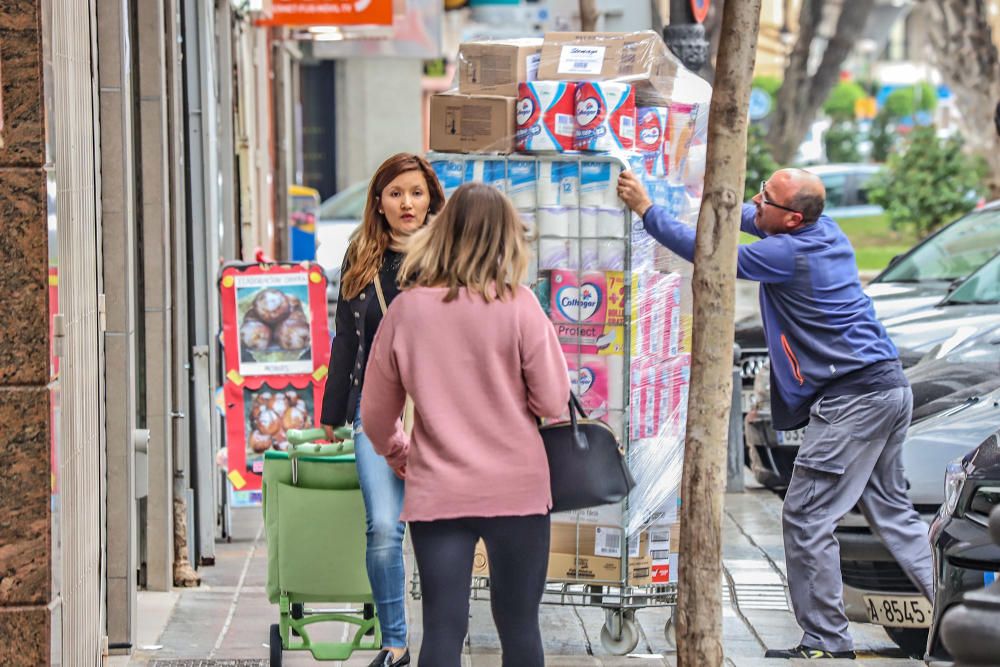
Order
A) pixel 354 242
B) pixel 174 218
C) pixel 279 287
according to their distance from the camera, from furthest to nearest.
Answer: pixel 279 287, pixel 174 218, pixel 354 242

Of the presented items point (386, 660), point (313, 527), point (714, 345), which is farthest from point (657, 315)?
point (386, 660)

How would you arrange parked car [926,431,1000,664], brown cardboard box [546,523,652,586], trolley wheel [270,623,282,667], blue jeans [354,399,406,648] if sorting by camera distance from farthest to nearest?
brown cardboard box [546,523,652,586] < trolley wheel [270,623,282,667] < blue jeans [354,399,406,648] < parked car [926,431,1000,664]

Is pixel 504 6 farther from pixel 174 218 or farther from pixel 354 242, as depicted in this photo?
pixel 354 242

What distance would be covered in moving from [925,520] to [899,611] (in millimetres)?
457

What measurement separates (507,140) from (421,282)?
1.66 meters

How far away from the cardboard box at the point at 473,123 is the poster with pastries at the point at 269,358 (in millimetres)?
2498

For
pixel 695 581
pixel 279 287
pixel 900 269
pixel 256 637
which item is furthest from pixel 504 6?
pixel 695 581

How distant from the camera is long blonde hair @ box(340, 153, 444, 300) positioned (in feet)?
19.4

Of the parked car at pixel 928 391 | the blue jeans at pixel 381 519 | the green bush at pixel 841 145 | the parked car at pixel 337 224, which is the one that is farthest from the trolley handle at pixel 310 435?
the green bush at pixel 841 145

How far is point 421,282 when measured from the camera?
15.4 feet

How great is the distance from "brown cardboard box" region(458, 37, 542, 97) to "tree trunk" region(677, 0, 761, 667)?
1530 millimetres

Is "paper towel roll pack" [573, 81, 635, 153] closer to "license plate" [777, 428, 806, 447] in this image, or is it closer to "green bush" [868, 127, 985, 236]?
"license plate" [777, 428, 806, 447]

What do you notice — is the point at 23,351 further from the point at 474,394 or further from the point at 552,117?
the point at 552,117

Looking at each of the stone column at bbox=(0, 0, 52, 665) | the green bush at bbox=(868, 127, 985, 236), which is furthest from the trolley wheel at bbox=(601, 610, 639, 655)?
the green bush at bbox=(868, 127, 985, 236)
